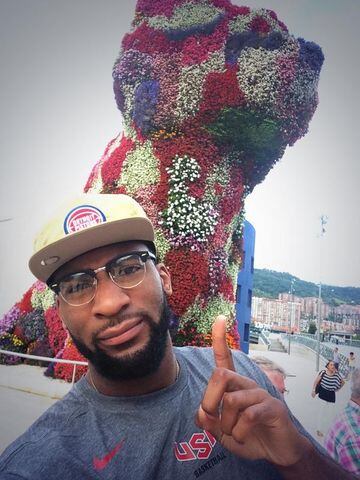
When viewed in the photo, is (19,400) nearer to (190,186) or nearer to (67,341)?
(67,341)

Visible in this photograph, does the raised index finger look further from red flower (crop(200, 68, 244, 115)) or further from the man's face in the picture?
red flower (crop(200, 68, 244, 115))

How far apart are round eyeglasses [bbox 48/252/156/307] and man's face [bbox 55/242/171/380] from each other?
0.01 m

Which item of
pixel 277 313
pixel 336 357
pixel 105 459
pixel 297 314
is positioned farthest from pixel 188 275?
pixel 105 459

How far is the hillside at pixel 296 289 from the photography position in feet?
10.8

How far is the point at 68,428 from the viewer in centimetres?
75

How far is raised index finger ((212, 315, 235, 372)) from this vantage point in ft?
2.21

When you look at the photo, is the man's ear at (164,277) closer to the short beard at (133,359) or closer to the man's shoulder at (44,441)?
the short beard at (133,359)

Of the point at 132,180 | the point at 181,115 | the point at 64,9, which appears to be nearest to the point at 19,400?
the point at 132,180

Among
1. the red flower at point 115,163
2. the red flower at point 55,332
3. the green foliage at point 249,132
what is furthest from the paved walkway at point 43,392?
the red flower at point 115,163

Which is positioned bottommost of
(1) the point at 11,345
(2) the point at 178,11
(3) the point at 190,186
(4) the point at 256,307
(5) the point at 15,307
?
(1) the point at 11,345

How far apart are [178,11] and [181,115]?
1367 mm

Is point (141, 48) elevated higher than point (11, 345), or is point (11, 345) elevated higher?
point (141, 48)

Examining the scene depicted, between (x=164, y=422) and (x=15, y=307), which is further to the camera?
(x=15, y=307)

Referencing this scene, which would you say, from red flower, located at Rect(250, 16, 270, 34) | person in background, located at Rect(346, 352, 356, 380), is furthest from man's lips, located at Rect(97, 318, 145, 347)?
red flower, located at Rect(250, 16, 270, 34)
